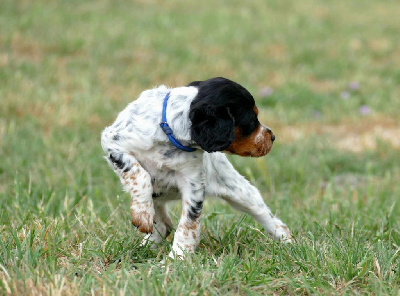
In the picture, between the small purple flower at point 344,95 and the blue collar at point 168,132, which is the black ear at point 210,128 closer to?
the blue collar at point 168,132

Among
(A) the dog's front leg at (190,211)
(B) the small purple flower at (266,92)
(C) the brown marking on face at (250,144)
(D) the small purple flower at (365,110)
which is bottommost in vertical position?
(D) the small purple flower at (365,110)

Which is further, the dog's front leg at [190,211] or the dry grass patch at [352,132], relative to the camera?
the dry grass patch at [352,132]

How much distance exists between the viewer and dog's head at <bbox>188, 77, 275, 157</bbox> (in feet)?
11.9

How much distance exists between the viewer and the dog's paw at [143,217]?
3.65 m

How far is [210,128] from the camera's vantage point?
3.63 m

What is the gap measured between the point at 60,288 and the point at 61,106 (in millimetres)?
6356

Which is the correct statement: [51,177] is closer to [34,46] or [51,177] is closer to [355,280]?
[355,280]

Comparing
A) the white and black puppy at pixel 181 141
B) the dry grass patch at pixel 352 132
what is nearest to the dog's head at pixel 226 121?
the white and black puppy at pixel 181 141

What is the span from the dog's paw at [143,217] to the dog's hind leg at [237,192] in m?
0.60

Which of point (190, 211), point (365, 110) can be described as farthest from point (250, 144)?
point (365, 110)

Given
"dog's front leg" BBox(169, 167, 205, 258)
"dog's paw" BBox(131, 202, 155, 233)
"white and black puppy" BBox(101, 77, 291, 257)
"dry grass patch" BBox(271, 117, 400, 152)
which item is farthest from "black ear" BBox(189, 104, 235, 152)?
"dry grass patch" BBox(271, 117, 400, 152)

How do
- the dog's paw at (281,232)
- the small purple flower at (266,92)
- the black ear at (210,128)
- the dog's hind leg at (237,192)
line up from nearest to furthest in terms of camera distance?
1. the black ear at (210,128)
2. the dog's hind leg at (237,192)
3. the dog's paw at (281,232)
4. the small purple flower at (266,92)

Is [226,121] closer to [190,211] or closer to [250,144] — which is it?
[250,144]

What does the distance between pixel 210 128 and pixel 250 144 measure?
373 mm
